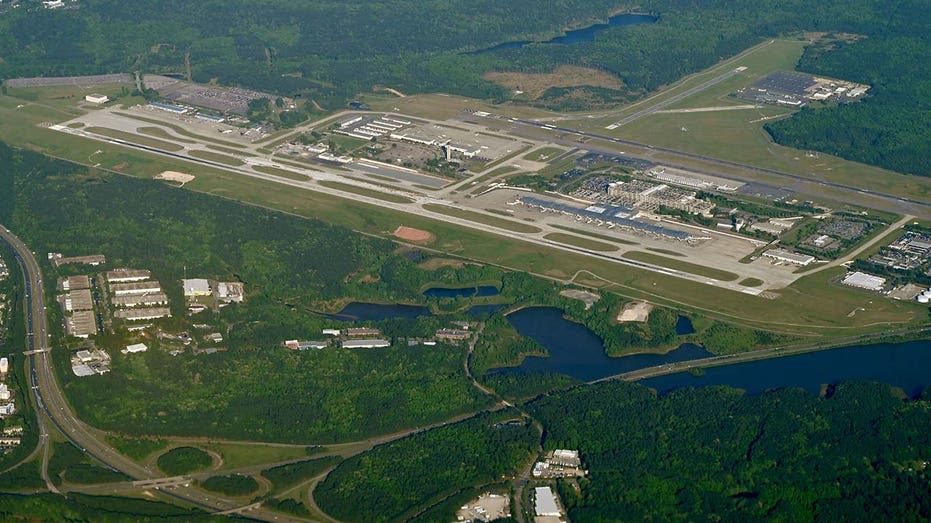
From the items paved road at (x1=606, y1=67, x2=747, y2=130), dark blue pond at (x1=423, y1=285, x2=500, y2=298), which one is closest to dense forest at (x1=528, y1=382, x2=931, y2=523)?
dark blue pond at (x1=423, y1=285, x2=500, y2=298)

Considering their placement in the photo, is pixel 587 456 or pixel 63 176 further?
pixel 63 176

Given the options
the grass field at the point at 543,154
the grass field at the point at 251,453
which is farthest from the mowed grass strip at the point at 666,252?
the grass field at the point at 251,453

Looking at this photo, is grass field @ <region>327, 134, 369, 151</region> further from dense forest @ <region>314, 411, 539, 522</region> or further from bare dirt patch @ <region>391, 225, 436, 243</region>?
dense forest @ <region>314, 411, 539, 522</region>

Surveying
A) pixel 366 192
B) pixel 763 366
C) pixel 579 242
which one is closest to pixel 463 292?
pixel 579 242

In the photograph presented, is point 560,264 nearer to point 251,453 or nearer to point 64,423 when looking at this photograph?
point 251,453

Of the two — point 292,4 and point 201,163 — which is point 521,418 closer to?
point 201,163

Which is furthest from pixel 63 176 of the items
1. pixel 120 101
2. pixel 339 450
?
pixel 339 450

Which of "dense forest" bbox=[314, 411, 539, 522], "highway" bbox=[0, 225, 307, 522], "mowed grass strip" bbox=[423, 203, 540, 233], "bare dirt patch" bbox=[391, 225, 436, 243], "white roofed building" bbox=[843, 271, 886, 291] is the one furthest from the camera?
"mowed grass strip" bbox=[423, 203, 540, 233]
